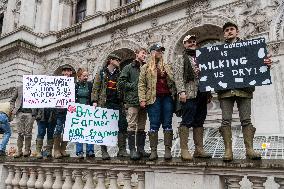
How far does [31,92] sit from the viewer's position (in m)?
7.92

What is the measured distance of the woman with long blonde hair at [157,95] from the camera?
5.64m

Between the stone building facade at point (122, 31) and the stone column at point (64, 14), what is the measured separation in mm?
65

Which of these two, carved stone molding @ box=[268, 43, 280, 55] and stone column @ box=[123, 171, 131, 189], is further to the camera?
carved stone molding @ box=[268, 43, 280, 55]

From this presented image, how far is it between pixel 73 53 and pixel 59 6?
16.0 feet

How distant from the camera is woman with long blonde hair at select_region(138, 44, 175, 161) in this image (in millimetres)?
5641

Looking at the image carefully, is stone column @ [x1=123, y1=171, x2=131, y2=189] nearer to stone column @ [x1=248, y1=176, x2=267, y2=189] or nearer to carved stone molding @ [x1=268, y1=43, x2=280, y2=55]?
stone column @ [x1=248, y1=176, x2=267, y2=189]

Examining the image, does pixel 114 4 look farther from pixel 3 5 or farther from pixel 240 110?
pixel 240 110

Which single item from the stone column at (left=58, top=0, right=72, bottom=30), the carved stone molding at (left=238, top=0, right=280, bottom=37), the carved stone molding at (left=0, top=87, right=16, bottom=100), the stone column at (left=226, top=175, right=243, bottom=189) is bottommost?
the stone column at (left=226, top=175, right=243, bottom=189)

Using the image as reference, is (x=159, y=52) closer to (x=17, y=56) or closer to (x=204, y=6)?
(x=204, y=6)

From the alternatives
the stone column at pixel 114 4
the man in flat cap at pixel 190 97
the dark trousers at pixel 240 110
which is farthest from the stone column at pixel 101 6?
the dark trousers at pixel 240 110

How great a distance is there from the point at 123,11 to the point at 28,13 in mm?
8233

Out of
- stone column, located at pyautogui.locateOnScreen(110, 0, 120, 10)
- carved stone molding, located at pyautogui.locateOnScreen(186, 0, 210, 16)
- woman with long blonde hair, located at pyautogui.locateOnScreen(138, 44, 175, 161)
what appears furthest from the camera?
stone column, located at pyautogui.locateOnScreen(110, 0, 120, 10)

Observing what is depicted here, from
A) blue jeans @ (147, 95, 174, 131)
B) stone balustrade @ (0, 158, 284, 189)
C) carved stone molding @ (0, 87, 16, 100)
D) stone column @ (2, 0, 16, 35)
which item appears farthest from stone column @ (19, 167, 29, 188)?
stone column @ (2, 0, 16, 35)

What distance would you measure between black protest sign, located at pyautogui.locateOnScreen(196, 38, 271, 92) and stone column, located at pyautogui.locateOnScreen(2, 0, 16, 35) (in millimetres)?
20179
